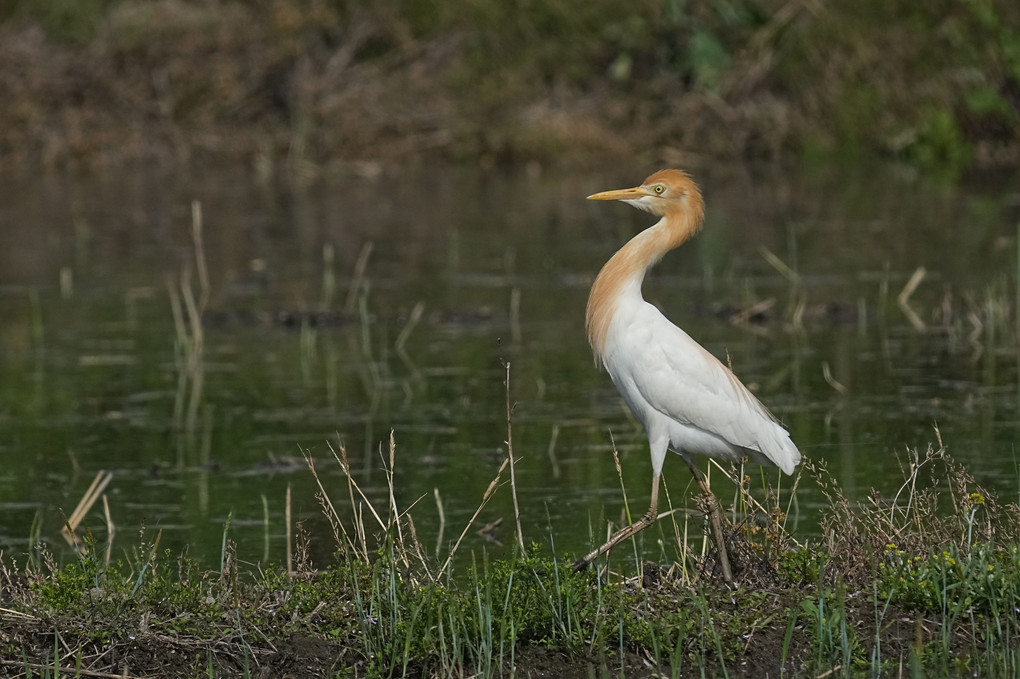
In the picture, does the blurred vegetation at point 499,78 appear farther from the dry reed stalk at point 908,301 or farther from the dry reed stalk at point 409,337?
the dry reed stalk at point 409,337

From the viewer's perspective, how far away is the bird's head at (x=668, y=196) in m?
5.96

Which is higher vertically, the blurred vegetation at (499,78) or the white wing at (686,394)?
the blurred vegetation at (499,78)

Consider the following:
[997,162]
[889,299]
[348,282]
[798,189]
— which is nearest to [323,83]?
[798,189]

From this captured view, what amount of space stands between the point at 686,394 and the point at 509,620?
1178mm

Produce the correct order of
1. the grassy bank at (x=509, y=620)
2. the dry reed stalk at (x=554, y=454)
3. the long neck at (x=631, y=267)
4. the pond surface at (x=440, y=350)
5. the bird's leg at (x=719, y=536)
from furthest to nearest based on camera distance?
the dry reed stalk at (x=554, y=454), the pond surface at (x=440, y=350), the long neck at (x=631, y=267), the bird's leg at (x=719, y=536), the grassy bank at (x=509, y=620)

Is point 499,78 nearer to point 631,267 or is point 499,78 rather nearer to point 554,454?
point 554,454

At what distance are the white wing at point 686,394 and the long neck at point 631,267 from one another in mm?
76

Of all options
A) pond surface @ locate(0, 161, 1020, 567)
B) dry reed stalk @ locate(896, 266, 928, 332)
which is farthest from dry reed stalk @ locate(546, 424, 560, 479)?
dry reed stalk @ locate(896, 266, 928, 332)

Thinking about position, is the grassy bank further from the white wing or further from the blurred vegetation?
the blurred vegetation

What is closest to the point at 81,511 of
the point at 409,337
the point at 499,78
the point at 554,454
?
the point at 554,454

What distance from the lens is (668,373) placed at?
5.70 meters

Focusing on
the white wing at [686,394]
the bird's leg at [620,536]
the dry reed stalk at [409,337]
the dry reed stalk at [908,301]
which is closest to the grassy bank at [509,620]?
the bird's leg at [620,536]

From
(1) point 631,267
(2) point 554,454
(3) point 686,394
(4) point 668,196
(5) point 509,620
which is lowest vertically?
(2) point 554,454

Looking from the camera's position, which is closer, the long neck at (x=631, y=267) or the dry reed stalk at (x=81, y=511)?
the long neck at (x=631, y=267)
